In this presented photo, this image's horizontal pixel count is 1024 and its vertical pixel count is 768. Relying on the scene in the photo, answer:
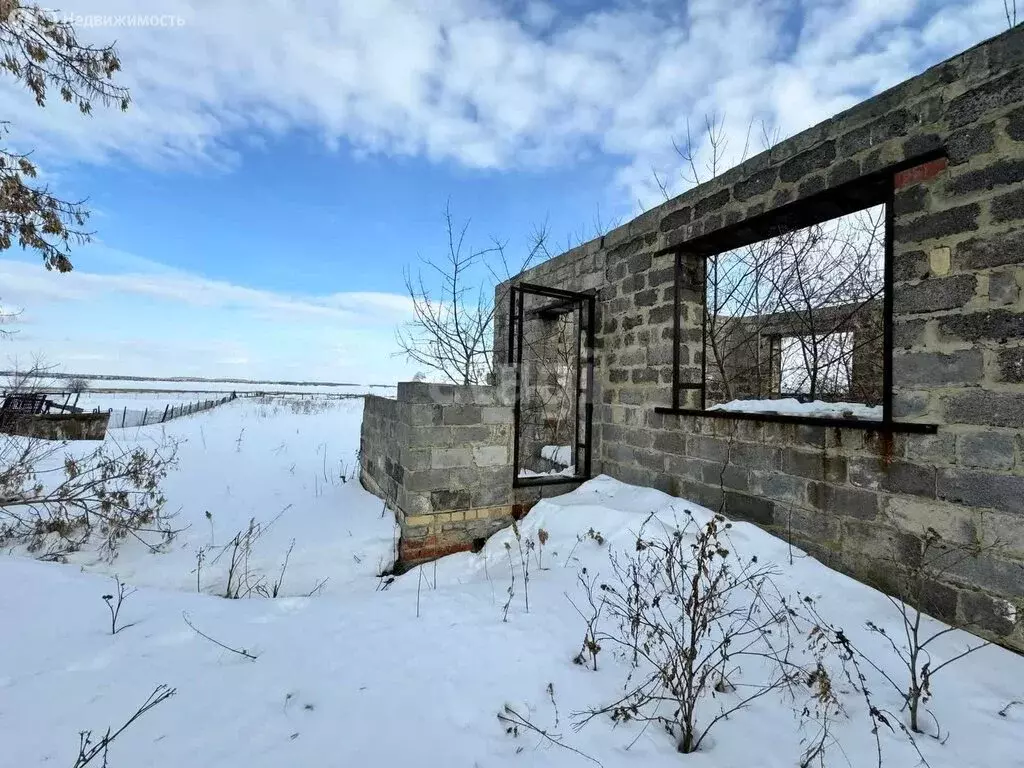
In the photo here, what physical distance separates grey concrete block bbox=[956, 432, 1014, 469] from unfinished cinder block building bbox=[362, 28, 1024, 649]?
0.01m

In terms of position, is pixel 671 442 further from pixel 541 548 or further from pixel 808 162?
pixel 808 162

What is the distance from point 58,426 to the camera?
1017 centimetres

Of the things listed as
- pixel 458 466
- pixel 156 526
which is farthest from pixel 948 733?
pixel 156 526

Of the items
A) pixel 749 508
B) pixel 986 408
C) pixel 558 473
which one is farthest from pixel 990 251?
pixel 558 473

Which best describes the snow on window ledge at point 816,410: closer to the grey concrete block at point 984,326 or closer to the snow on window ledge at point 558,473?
the grey concrete block at point 984,326

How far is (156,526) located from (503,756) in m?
4.68

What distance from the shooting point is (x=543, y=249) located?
9047 mm

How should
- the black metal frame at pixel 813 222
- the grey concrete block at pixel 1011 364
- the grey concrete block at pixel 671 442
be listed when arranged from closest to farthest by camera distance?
the grey concrete block at pixel 1011 364 < the black metal frame at pixel 813 222 < the grey concrete block at pixel 671 442

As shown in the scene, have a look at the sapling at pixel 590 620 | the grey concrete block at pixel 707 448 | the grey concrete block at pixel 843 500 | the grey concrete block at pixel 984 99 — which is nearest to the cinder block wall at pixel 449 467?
the sapling at pixel 590 620

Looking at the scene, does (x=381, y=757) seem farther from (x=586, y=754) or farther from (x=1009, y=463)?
(x=1009, y=463)

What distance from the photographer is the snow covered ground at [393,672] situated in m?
1.84

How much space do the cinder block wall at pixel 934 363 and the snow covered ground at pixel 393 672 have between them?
325 mm

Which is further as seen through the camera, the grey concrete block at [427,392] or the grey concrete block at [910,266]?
the grey concrete block at [427,392]

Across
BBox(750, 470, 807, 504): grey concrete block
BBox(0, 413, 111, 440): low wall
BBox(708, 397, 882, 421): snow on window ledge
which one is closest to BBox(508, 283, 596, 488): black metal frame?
BBox(708, 397, 882, 421): snow on window ledge
